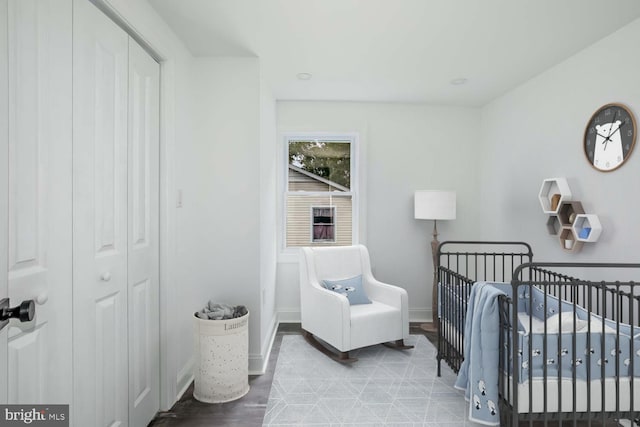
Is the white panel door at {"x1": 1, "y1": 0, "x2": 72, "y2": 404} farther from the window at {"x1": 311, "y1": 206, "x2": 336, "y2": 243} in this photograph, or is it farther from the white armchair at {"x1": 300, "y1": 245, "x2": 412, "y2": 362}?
the window at {"x1": 311, "y1": 206, "x2": 336, "y2": 243}

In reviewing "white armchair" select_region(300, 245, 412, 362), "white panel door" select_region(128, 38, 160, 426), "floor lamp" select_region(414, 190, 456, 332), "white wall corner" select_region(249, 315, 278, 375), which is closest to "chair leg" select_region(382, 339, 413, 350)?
"white armchair" select_region(300, 245, 412, 362)

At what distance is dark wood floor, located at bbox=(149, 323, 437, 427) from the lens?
6.74 ft

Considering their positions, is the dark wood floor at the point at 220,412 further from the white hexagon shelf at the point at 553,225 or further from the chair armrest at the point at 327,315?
the white hexagon shelf at the point at 553,225

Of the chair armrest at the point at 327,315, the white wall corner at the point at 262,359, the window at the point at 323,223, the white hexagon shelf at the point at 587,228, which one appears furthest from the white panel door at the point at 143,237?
the white hexagon shelf at the point at 587,228

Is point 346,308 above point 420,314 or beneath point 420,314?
above

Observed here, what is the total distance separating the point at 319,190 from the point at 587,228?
2.54 m

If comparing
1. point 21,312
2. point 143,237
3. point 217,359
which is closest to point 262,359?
point 217,359

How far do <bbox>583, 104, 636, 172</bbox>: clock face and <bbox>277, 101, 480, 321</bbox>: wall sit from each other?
5.20 ft

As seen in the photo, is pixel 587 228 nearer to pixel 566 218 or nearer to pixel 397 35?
pixel 566 218

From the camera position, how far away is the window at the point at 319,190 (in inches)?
160

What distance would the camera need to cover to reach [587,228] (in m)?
2.40

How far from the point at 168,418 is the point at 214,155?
1815 mm

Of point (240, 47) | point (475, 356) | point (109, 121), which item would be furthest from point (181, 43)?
point (475, 356)

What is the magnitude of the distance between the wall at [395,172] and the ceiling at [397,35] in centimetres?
64
